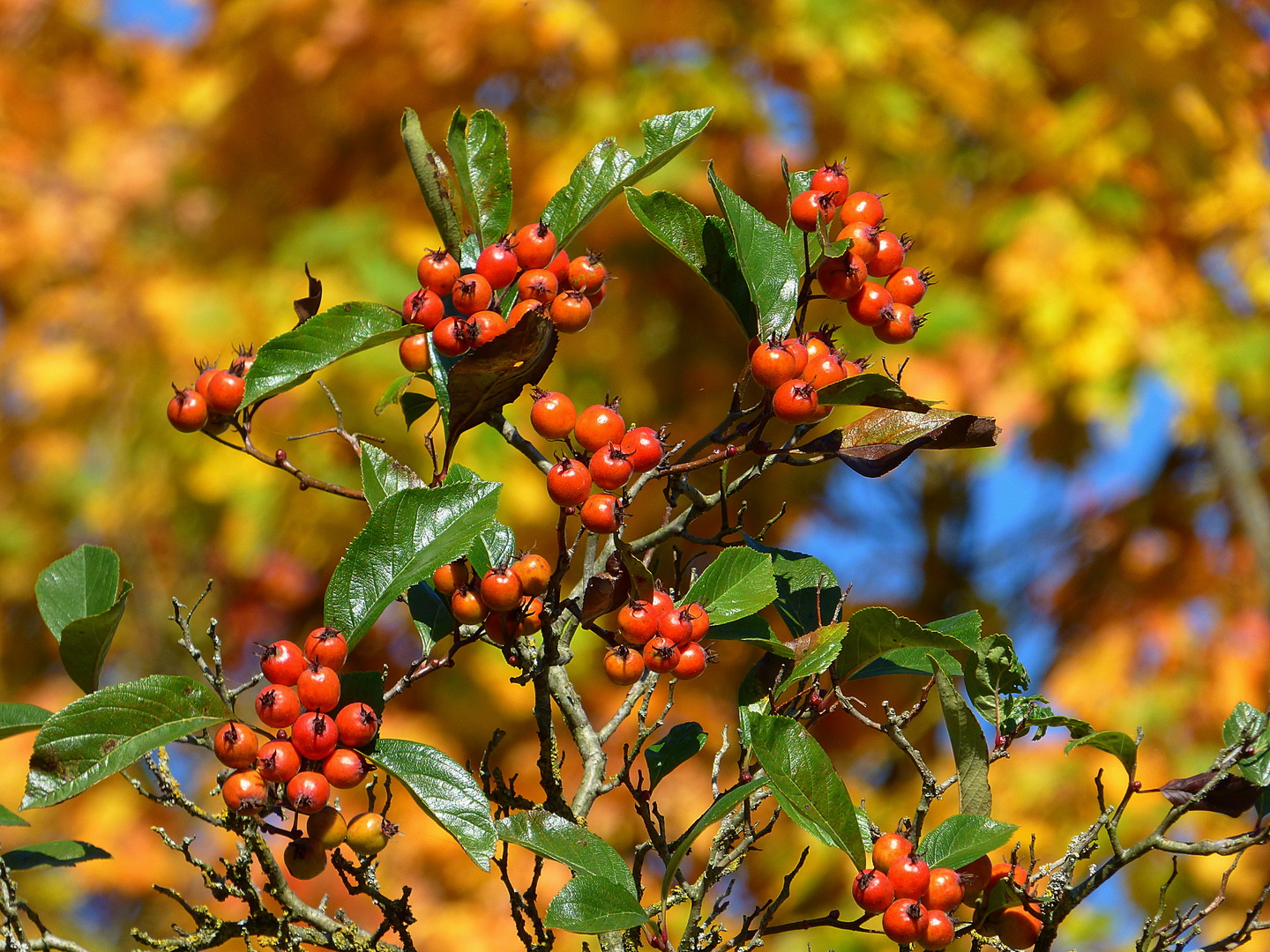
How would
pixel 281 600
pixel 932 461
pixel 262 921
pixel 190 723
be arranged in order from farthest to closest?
1. pixel 932 461
2. pixel 281 600
3. pixel 262 921
4. pixel 190 723

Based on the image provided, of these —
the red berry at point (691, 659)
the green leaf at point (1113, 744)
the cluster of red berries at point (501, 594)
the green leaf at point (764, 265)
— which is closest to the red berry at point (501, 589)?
the cluster of red berries at point (501, 594)

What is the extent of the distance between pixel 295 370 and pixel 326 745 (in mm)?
224

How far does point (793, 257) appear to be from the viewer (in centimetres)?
67

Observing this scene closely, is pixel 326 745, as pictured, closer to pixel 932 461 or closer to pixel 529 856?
pixel 529 856

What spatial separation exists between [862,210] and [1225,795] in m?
0.41

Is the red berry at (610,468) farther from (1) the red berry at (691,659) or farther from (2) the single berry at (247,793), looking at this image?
(2) the single berry at (247,793)

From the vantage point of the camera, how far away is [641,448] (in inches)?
24.5

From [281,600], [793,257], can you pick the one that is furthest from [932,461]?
[793,257]

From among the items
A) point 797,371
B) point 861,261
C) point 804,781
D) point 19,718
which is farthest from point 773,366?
point 19,718

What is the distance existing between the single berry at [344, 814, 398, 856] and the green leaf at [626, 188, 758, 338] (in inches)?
14.6

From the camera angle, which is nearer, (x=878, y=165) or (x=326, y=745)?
(x=326, y=745)

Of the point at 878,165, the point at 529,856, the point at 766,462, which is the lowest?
the point at 766,462

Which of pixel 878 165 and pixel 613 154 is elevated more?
pixel 878 165

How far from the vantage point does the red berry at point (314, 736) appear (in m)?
0.57
